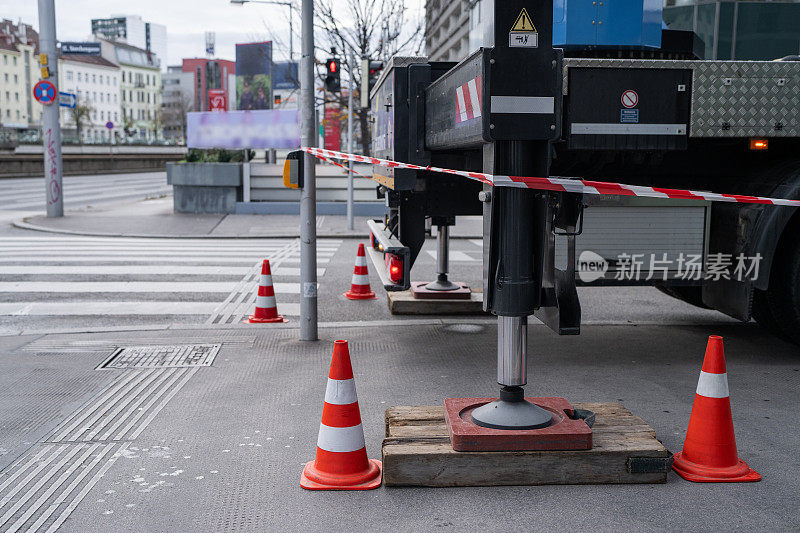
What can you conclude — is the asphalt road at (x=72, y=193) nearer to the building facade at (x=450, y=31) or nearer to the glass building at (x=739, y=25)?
the glass building at (x=739, y=25)

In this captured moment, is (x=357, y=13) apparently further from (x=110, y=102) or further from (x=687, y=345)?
(x=110, y=102)

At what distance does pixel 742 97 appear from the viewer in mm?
5379

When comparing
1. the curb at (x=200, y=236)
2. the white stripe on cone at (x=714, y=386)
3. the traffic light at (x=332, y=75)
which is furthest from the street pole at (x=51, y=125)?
the white stripe on cone at (x=714, y=386)

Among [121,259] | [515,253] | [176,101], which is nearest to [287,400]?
[515,253]

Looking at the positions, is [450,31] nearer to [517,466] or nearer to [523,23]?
[523,23]

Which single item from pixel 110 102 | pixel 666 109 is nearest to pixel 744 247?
pixel 666 109

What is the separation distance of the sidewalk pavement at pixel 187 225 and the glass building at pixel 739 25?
9.76 meters

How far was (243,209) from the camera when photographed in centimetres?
2077

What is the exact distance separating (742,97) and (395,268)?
287 centimetres

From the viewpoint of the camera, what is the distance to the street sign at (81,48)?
118575mm

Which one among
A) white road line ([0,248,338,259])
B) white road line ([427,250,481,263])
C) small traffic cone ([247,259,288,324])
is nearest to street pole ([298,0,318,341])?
small traffic cone ([247,259,288,324])

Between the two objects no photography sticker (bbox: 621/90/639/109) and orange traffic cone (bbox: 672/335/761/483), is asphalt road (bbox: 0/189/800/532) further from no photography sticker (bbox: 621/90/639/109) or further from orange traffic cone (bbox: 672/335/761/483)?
no photography sticker (bbox: 621/90/639/109)

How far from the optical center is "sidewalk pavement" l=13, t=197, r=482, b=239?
1689cm

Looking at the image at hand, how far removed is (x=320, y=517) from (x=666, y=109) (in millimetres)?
3566
